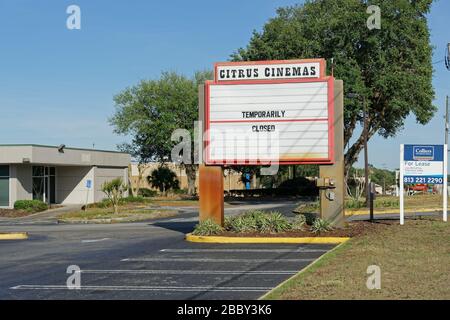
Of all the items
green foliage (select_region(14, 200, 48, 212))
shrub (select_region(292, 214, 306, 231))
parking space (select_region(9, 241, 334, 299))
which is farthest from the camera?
green foliage (select_region(14, 200, 48, 212))

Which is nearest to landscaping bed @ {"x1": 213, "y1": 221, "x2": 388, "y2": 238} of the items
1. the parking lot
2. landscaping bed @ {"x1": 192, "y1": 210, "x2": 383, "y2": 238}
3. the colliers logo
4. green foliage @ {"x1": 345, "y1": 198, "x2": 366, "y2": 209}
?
landscaping bed @ {"x1": 192, "y1": 210, "x2": 383, "y2": 238}

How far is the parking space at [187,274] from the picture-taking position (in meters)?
9.89

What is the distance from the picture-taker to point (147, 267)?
1312 centimetres

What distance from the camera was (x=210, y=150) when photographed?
62.8ft

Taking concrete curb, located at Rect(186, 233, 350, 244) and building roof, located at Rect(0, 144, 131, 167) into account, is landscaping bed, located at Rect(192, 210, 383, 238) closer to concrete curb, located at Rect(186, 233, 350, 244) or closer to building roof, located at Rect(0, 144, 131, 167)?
concrete curb, located at Rect(186, 233, 350, 244)

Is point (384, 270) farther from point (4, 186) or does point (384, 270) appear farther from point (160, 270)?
point (4, 186)

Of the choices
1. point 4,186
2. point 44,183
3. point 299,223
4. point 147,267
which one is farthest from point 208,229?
point 44,183

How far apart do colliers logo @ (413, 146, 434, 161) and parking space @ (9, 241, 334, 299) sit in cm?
578

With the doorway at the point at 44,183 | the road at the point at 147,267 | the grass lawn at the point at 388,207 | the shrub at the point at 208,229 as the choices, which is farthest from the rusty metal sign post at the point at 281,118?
the doorway at the point at 44,183

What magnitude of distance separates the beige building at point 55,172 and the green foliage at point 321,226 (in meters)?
27.2

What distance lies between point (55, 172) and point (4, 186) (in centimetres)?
729

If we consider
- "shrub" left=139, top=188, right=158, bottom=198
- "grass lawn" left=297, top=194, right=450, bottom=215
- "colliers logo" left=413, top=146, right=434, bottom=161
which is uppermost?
"colliers logo" left=413, top=146, right=434, bottom=161

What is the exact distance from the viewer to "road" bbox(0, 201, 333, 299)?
10047 mm
